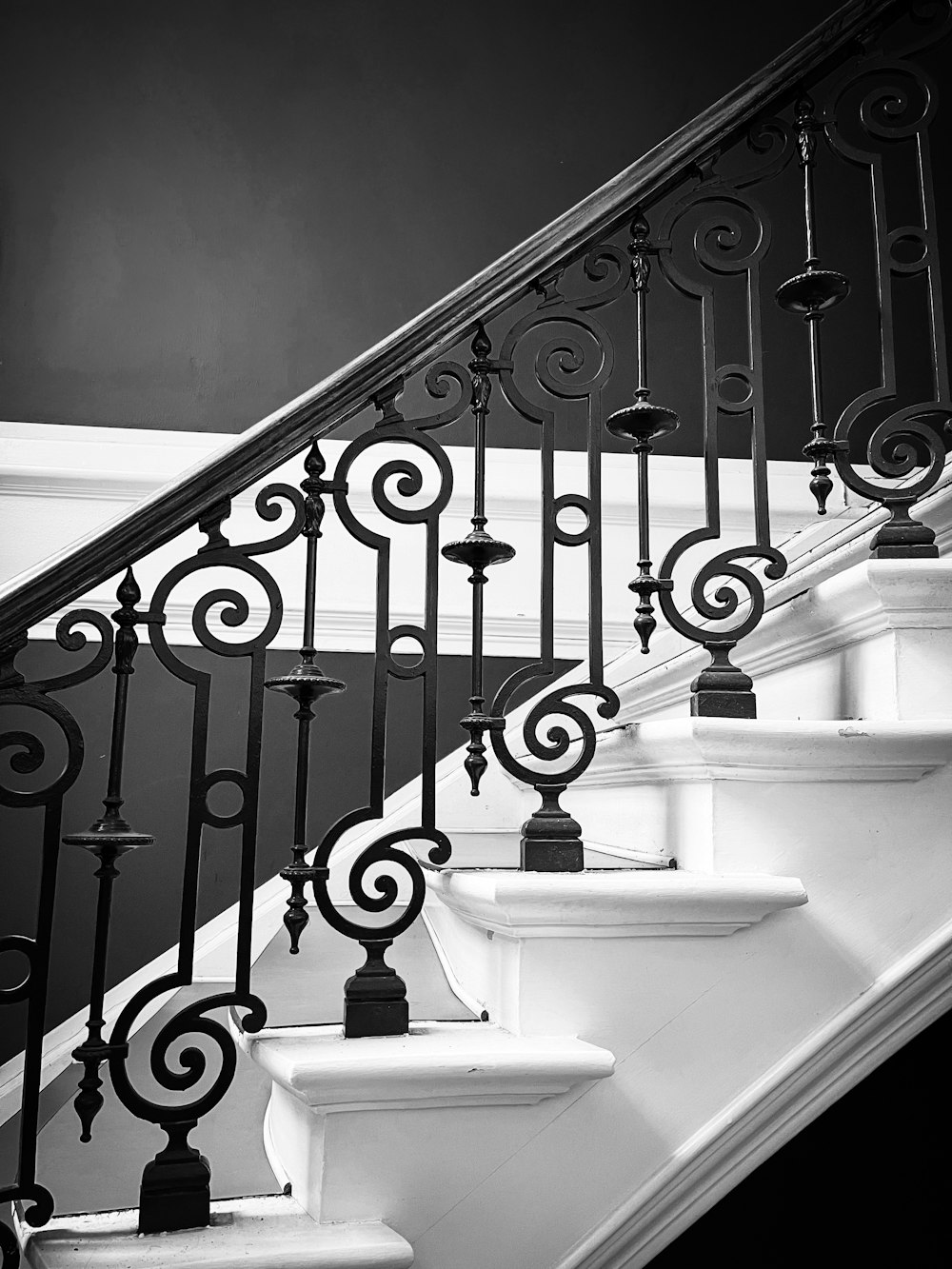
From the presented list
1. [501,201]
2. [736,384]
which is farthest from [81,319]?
[736,384]

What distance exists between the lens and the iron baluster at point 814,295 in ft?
4.53

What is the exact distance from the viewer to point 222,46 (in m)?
2.85

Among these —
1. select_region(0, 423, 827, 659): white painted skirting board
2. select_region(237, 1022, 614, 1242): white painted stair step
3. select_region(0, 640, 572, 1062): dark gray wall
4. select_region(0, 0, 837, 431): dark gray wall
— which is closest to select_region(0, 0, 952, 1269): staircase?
select_region(237, 1022, 614, 1242): white painted stair step

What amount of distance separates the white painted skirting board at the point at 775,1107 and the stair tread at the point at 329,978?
11.1 inches

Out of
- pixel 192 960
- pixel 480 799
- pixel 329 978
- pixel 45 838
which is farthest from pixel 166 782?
pixel 45 838

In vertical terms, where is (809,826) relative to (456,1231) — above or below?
above

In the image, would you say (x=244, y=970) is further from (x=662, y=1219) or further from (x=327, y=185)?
(x=327, y=185)

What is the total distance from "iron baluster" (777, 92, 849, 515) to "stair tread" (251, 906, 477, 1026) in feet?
2.75

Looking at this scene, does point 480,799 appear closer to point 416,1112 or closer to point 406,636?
point 406,636

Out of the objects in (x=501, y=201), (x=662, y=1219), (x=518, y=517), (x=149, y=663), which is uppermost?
(x=501, y=201)

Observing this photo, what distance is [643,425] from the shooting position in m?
1.36

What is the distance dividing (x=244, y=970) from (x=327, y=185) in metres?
2.34

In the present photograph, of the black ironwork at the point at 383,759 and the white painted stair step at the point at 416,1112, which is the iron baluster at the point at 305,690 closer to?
the black ironwork at the point at 383,759

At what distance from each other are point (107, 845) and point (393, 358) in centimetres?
67
